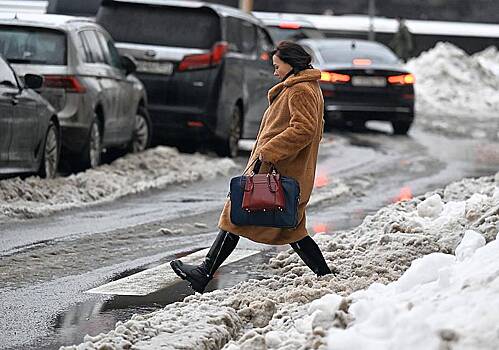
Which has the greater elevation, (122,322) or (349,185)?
(122,322)

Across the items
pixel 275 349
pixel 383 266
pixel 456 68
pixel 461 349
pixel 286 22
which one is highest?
pixel 461 349

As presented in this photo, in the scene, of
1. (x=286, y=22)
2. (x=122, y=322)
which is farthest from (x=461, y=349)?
(x=286, y=22)

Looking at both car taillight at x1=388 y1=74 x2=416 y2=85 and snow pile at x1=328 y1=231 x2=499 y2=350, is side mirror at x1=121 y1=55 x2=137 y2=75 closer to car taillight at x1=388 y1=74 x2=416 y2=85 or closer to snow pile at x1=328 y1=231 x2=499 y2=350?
car taillight at x1=388 y1=74 x2=416 y2=85

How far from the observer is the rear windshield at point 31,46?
47.8 ft

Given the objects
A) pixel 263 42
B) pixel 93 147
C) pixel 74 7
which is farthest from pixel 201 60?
pixel 74 7

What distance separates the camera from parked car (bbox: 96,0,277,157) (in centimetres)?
1728

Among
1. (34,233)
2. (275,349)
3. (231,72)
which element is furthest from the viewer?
(231,72)

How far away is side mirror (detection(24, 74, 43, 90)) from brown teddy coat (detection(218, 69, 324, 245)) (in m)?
5.33

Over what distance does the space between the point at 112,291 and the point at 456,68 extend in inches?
1213

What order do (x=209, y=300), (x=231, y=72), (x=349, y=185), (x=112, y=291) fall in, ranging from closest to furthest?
(x=209, y=300), (x=112, y=291), (x=349, y=185), (x=231, y=72)

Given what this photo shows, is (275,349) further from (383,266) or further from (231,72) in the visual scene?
(231,72)

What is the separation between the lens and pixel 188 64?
1727 centimetres

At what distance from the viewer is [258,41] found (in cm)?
1947

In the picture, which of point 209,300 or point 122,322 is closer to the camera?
point 122,322
